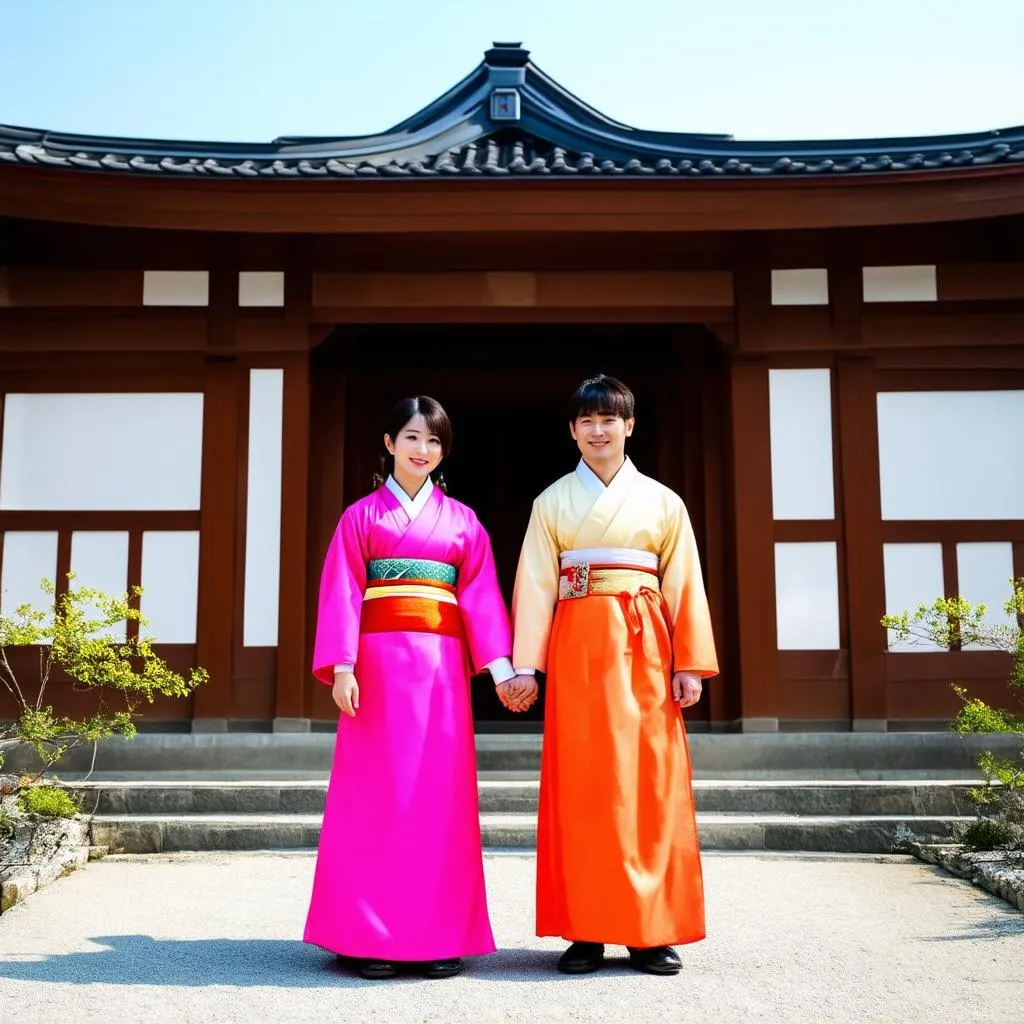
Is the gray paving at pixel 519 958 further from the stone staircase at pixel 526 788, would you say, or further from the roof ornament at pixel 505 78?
the roof ornament at pixel 505 78

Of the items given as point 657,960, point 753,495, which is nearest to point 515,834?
point 657,960

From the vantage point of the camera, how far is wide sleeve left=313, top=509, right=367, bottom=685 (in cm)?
389

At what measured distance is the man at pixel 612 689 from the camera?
3.67 meters

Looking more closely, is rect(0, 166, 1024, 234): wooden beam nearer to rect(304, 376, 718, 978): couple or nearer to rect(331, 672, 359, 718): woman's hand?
rect(304, 376, 718, 978): couple

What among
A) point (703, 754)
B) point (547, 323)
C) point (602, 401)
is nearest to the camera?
point (602, 401)

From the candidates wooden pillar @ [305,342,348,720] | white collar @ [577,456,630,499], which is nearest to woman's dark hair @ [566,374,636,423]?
white collar @ [577,456,630,499]

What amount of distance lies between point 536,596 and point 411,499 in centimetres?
55

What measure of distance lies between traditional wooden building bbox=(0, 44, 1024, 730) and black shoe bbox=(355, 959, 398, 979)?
3.76 metres

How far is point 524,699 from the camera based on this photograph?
395cm

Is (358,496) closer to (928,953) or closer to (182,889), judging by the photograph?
(182,889)

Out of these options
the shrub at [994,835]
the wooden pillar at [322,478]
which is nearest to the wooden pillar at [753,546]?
the shrub at [994,835]

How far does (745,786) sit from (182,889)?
113 inches

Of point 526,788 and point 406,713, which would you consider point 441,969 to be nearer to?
point 406,713

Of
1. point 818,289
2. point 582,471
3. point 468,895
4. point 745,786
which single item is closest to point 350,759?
point 468,895
